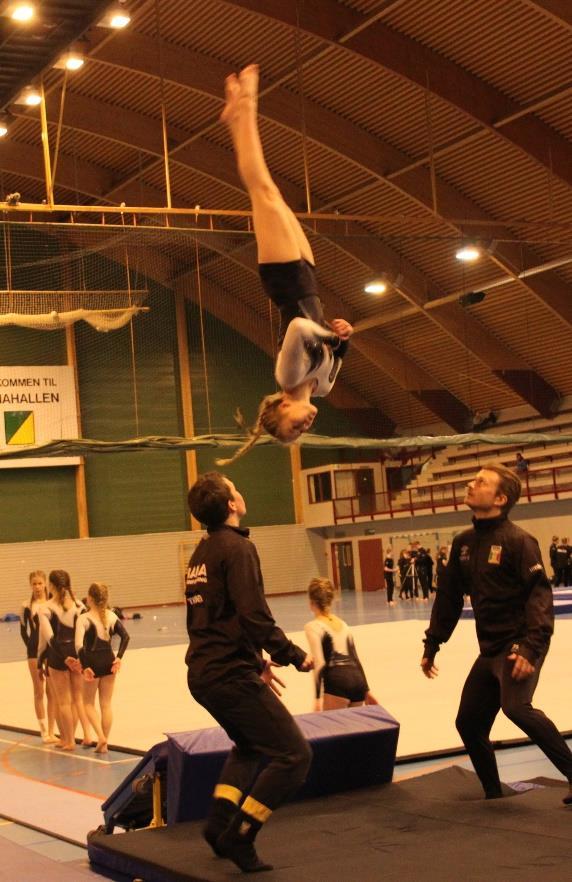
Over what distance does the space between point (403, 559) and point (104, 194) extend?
1215cm

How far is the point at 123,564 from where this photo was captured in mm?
32469

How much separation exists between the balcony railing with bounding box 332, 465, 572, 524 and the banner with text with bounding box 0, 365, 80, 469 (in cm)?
962

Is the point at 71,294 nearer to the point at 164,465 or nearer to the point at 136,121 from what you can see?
the point at 136,121

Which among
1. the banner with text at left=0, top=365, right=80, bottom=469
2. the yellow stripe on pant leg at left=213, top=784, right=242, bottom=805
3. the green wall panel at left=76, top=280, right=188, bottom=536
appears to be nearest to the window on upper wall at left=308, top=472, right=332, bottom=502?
the green wall panel at left=76, top=280, right=188, bottom=536

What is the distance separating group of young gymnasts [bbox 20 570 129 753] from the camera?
9609mm

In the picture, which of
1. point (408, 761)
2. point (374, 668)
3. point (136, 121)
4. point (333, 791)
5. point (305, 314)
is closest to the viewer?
point (305, 314)

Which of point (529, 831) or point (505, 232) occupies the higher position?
point (505, 232)

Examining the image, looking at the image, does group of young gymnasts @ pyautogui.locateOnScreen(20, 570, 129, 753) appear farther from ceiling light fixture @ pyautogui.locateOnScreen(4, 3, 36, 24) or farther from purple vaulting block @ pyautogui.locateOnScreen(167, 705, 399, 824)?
ceiling light fixture @ pyautogui.locateOnScreen(4, 3, 36, 24)

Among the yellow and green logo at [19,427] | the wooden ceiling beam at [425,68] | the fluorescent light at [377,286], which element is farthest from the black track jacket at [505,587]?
the yellow and green logo at [19,427]

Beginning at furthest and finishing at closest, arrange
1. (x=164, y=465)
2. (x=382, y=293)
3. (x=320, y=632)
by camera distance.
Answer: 1. (x=164, y=465)
2. (x=382, y=293)
3. (x=320, y=632)

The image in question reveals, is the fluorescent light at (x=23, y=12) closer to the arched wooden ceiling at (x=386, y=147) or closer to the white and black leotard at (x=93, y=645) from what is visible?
the white and black leotard at (x=93, y=645)

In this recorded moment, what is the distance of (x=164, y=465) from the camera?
3338 centimetres

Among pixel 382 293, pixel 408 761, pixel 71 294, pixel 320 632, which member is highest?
pixel 382 293

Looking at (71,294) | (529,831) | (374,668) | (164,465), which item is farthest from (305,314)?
(164,465)
